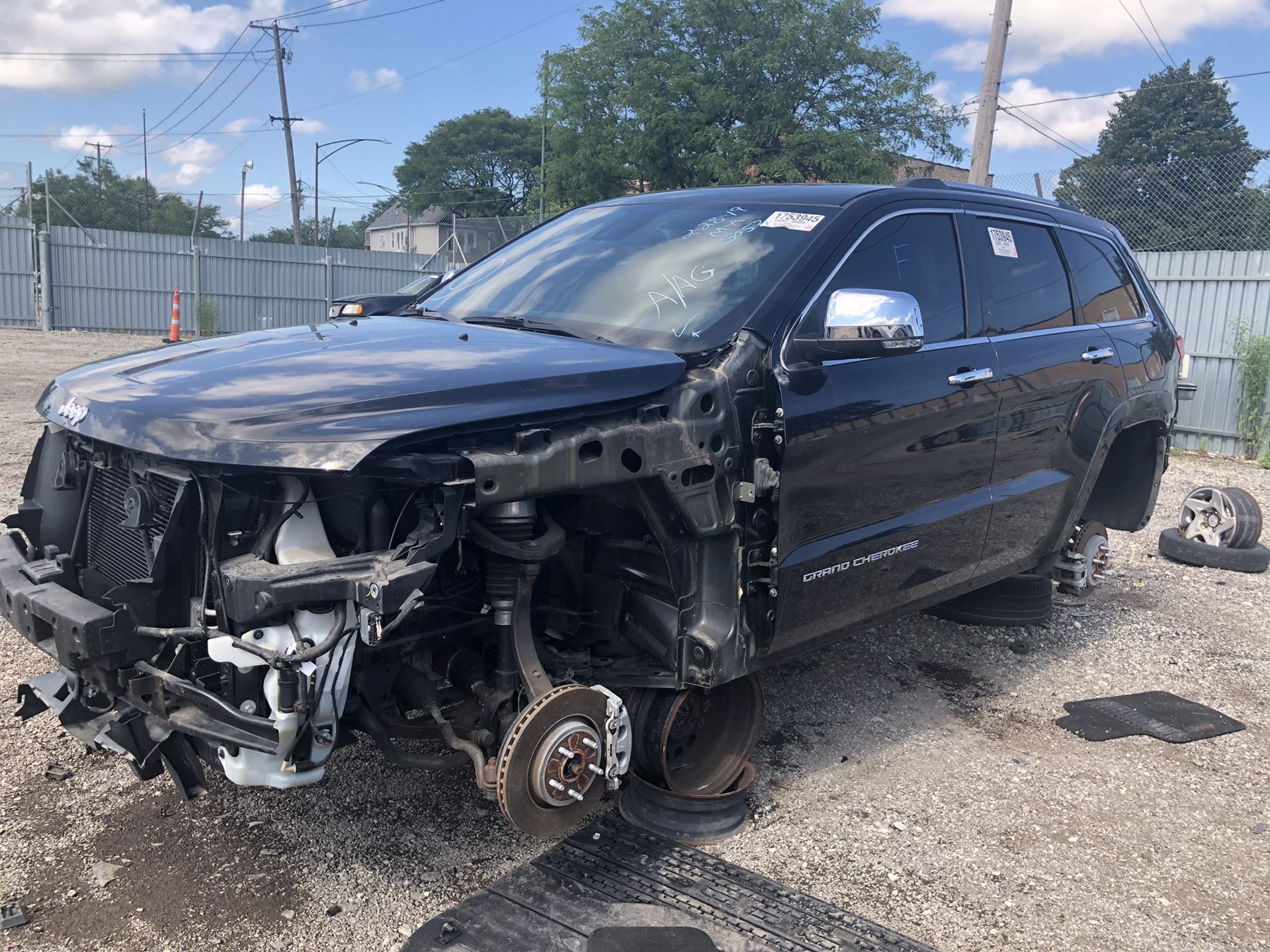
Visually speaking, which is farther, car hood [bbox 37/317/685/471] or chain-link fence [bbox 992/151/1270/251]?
chain-link fence [bbox 992/151/1270/251]

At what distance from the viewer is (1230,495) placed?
23.4 feet

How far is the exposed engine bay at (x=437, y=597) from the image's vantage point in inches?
98.1

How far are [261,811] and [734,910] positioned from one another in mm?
1574

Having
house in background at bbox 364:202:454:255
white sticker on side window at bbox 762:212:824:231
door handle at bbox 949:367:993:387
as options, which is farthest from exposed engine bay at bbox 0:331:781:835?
house in background at bbox 364:202:454:255

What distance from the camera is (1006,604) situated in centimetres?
547

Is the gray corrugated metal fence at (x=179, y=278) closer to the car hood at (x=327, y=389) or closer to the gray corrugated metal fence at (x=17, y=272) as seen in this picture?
the gray corrugated metal fence at (x=17, y=272)

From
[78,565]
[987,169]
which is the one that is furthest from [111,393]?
[987,169]

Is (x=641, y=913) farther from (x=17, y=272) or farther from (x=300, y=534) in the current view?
(x=17, y=272)

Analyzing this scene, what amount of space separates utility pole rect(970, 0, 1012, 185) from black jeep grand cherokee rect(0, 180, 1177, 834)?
10.6 meters

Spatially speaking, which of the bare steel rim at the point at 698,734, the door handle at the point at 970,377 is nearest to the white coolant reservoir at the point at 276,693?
the bare steel rim at the point at 698,734

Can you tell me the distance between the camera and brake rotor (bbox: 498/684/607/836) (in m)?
2.72

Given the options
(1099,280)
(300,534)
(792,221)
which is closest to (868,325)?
(792,221)

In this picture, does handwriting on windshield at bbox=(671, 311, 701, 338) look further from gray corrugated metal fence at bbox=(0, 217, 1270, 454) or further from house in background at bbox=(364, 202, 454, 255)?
house in background at bbox=(364, 202, 454, 255)

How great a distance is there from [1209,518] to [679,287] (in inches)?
217
